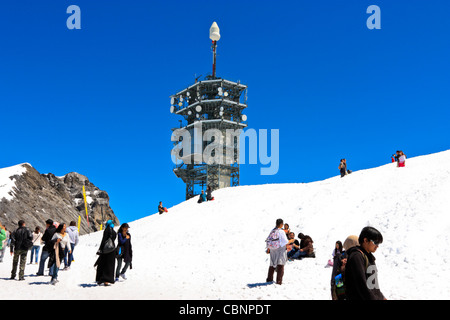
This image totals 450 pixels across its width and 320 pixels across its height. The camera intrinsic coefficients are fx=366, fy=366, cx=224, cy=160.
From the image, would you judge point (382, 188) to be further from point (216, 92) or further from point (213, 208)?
point (216, 92)

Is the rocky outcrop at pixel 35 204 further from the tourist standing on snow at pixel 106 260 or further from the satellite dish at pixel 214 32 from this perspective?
the satellite dish at pixel 214 32

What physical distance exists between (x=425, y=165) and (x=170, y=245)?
62.4ft

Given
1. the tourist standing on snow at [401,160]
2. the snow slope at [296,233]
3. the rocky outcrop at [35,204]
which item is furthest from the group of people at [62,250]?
the rocky outcrop at [35,204]

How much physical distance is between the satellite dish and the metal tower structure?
22.8ft

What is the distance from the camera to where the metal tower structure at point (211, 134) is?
7162 cm

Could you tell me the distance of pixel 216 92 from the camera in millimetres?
75000

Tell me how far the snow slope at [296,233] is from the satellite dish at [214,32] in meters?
53.8

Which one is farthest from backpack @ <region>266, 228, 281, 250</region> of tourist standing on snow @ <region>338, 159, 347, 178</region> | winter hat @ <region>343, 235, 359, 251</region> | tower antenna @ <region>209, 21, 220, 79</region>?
tower antenna @ <region>209, 21, 220, 79</region>

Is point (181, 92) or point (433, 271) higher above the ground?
point (181, 92)

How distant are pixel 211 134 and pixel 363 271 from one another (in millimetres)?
68346

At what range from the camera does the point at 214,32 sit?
79188 millimetres
